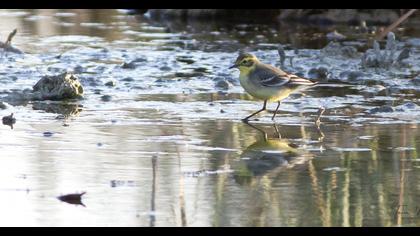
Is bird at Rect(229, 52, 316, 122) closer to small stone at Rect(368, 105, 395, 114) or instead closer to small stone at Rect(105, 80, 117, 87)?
small stone at Rect(368, 105, 395, 114)

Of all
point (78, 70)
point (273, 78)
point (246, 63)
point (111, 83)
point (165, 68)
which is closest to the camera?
point (273, 78)

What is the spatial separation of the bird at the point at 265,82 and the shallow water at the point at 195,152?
214 millimetres

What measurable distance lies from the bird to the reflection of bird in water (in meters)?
1.25

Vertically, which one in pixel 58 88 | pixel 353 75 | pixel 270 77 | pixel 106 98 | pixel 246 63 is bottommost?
pixel 353 75

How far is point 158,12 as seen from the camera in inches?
792

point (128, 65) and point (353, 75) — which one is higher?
point (128, 65)

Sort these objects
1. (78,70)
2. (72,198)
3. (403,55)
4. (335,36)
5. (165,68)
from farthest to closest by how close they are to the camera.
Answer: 1. (335,36)
2. (403,55)
3. (165,68)
4. (78,70)
5. (72,198)

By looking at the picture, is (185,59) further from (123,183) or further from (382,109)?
(123,183)

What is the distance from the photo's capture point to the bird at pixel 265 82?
10.2 m

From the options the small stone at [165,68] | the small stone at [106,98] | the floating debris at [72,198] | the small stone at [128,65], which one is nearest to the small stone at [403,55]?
the small stone at [165,68]

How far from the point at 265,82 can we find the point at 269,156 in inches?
85.5

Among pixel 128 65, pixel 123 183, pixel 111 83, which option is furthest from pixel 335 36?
pixel 123 183

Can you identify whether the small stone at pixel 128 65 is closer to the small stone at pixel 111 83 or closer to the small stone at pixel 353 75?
the small stone at pixel 111 83

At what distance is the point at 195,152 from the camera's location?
8.13 m
